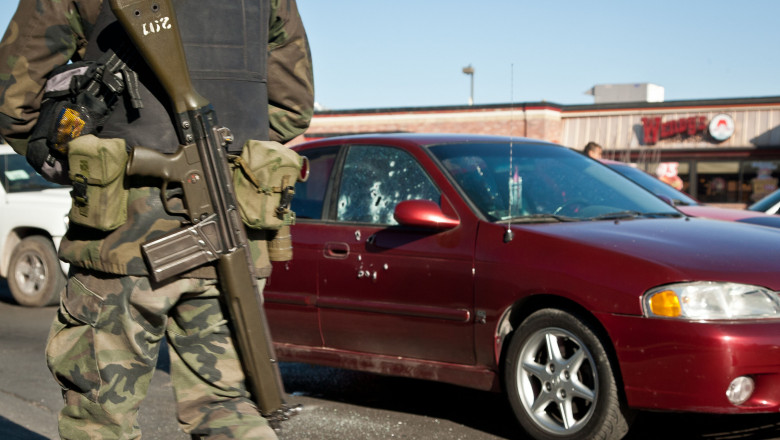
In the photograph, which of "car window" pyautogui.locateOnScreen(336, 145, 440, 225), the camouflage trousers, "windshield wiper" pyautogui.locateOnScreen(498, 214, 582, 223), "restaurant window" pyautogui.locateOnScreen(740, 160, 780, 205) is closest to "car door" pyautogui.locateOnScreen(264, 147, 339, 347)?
"car window" pyautogui.locateOnScreen(336, 145, 440, 225)

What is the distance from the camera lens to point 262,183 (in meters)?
2.81

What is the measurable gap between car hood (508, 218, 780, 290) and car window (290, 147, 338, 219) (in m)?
1.46

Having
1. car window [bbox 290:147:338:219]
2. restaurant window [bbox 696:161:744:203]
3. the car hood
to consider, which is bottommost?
restaurant window [bbox 696:161:744:203]

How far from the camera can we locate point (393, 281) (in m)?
5.21

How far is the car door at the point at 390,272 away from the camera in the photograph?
16.4 feet

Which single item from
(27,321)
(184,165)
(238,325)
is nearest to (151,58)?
(184,165)

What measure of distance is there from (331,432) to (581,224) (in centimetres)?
167

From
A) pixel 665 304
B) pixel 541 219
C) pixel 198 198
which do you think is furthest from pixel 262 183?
pixel 541 219

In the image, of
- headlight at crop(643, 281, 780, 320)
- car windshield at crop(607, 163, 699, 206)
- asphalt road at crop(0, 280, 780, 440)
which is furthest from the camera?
car windshield at crop(607, 163, 699, 206)

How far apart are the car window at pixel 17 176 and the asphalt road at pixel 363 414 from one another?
3.67m

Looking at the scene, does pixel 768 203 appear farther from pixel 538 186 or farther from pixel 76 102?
pixel 76 102

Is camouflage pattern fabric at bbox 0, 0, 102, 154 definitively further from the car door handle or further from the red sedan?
the car door handle

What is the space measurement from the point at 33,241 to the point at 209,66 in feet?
24.5

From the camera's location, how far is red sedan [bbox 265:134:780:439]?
422 centimetres
